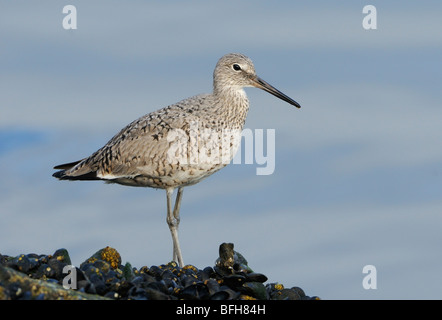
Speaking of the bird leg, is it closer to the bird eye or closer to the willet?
the willet

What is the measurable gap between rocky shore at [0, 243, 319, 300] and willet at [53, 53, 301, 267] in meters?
1.74

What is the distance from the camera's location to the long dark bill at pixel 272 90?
14781 millimetres

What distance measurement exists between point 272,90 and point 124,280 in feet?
18.8

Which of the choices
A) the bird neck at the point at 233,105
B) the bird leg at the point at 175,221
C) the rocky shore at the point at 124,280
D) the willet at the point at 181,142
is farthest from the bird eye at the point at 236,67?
the rocky shore at the point at 124,280

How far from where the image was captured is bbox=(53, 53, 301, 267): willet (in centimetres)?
1351

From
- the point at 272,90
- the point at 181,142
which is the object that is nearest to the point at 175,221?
the point at 181,142

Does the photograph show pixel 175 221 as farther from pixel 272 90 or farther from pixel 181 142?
pixel 272 90

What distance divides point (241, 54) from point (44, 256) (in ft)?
19.4

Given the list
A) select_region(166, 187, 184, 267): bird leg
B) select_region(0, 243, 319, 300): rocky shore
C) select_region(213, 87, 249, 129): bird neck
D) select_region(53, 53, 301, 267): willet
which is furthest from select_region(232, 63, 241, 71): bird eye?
select_region(0, 243, 319, 300): rocky shore
